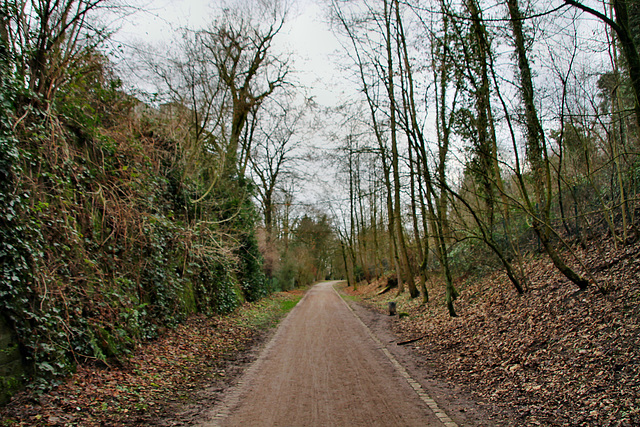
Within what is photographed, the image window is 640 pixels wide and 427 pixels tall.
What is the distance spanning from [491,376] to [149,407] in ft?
15.8

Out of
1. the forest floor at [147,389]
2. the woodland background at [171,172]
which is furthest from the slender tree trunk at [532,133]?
the forest floor at [147,389]

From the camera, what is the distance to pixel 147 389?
512 cm

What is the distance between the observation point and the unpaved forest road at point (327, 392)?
4145 mm

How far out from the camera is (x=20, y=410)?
12.7 ft

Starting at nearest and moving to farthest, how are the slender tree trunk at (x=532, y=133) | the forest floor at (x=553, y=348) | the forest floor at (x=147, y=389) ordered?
the forest floor at (x=553, y=348) < the forest floor at (x=147, y=389) < the slender tree trunk at (x=532, y=133)

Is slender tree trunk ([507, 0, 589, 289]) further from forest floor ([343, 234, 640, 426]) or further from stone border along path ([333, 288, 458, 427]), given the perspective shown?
stone border along path ([333, 288, 458, 427])

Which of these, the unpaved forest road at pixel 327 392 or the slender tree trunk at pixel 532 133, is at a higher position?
the slender tree trunk at pixel 532 133

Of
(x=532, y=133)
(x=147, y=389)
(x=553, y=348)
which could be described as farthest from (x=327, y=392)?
(x=532, y=133)

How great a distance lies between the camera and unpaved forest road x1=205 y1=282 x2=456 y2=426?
414 centimetres

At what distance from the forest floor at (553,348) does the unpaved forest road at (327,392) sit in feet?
2.81

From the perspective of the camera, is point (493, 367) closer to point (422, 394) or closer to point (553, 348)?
point (553, 348)

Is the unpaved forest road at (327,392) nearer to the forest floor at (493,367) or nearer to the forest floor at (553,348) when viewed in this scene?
the forest floor at (493,367)

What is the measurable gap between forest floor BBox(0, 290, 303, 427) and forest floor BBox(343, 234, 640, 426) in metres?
3.67

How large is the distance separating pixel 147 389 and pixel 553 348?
19.6 ft
